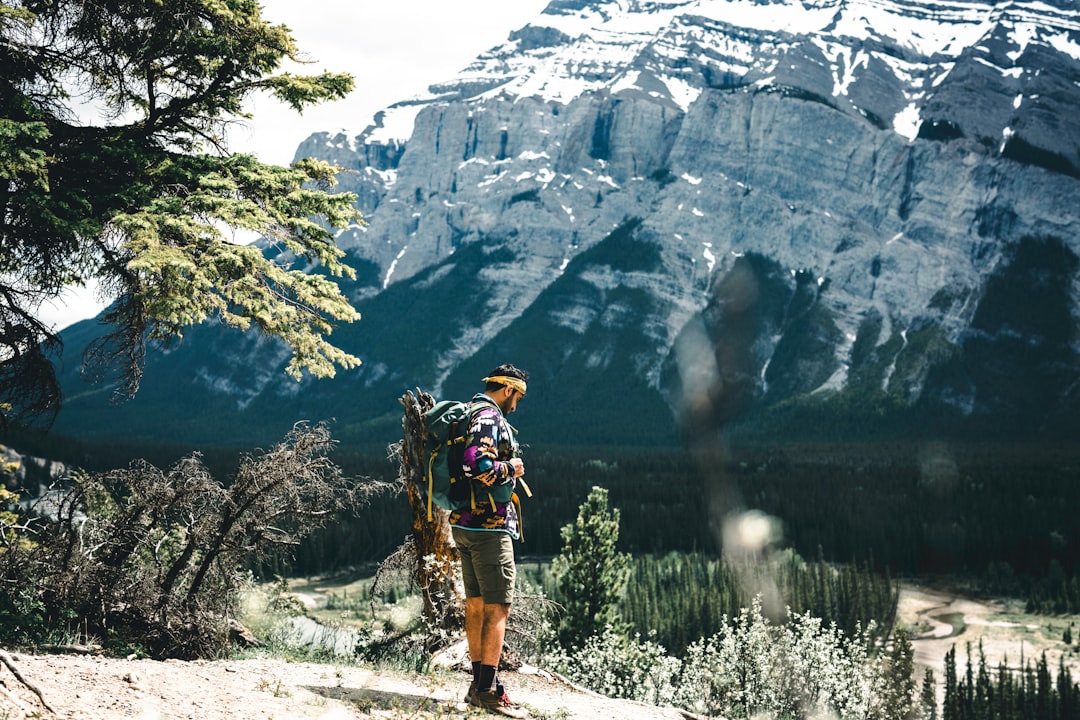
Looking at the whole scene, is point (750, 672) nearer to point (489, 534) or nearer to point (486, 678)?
point (486, 678)

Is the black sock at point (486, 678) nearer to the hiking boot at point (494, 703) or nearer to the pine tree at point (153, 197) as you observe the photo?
the hiking boot at point (494, 703)

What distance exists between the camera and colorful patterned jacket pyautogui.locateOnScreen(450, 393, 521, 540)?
28.6ft

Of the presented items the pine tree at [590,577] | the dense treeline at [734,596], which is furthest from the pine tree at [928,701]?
the pine tree at [590,577]

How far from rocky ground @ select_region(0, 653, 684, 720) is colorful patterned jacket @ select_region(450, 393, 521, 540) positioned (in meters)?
1.76

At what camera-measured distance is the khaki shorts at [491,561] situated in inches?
352

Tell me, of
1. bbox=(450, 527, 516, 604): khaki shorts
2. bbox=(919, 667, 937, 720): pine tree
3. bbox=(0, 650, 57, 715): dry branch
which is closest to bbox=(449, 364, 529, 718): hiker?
bbox=(450, 527, 516, 604): khaki shorts

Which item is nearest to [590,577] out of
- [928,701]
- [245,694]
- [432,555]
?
[928,701]

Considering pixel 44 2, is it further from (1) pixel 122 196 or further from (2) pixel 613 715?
(2) pixel 613 715

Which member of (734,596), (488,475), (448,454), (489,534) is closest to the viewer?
(488,475)

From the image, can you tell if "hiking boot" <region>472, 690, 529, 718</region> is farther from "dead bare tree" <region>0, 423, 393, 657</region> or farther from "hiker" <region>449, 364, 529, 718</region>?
"dead bare tree" <region>0, 423, 393, 657</region>

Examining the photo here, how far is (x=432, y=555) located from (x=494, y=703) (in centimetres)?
396

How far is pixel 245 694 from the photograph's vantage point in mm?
8547

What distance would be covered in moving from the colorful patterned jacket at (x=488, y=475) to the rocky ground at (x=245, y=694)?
69.3 inches

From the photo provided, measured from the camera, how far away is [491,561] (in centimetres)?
895
